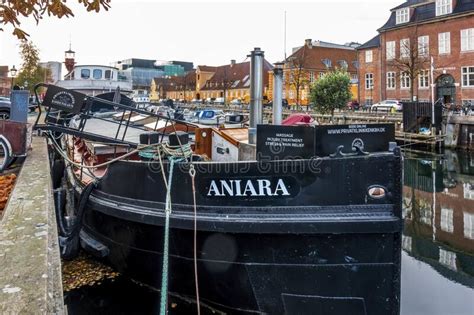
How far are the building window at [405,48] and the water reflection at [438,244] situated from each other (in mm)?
24841

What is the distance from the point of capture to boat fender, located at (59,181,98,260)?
6.46 m

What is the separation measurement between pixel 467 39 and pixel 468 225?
107 feet

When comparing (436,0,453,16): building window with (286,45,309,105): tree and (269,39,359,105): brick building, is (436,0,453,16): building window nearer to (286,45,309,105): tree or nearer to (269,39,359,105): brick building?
(286,45,309,105): tree

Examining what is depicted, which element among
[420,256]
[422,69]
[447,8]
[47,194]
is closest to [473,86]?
[422,69]

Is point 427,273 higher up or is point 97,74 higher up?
point 97,74

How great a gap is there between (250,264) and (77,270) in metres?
3.71

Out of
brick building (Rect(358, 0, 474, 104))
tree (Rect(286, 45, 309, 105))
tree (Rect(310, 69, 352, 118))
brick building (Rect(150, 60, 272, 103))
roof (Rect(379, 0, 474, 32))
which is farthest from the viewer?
brick building (Rect(150, 60, 272, 103))

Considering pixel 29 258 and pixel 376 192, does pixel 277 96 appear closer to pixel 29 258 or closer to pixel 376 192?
pixel 376 192

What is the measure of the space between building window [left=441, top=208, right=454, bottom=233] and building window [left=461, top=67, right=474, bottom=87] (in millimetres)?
29435

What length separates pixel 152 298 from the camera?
6297mm

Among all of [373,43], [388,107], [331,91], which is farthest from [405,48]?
[331,91]

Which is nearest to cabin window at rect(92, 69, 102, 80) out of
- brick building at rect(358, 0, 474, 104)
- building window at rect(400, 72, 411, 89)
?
brick building at rect(358, 0, 474, 104)

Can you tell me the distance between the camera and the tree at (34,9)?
13.2 ft

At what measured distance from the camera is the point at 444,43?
39250 millimetres
